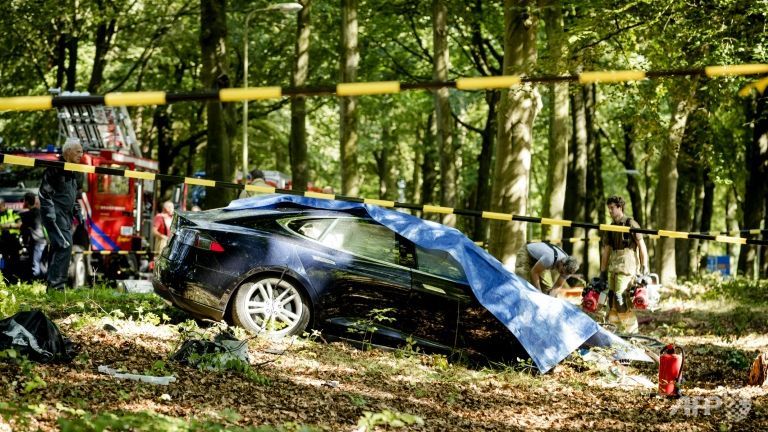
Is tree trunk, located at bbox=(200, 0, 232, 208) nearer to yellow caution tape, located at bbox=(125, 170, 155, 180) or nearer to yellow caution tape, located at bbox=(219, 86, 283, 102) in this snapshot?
yellow caution tape, located at bbox=(125, 170, 155, 180)

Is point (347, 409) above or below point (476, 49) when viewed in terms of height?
below

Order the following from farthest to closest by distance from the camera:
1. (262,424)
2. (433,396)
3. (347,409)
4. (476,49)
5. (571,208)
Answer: (476,49), (571,208), (433,396), (347,409), (262,424)

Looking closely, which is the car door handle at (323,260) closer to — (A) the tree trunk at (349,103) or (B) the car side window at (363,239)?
(B) the car side window at (363,239)

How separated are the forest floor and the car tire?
0.82 feet

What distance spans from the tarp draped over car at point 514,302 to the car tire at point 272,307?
905mm

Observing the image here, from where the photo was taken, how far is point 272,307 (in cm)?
928

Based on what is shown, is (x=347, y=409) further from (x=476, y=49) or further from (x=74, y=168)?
(x=476, y=49)

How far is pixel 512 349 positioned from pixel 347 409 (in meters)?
2.81

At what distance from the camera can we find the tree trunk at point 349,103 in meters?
21.5

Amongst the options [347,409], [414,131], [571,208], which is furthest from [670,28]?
[414,131]

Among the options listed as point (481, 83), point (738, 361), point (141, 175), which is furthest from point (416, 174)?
point (481, 83)

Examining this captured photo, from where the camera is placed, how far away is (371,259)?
945cm

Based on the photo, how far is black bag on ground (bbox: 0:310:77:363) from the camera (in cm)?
713

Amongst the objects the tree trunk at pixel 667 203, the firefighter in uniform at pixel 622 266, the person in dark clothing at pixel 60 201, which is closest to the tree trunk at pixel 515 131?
the firefighter in uniform at pixel 622 266
